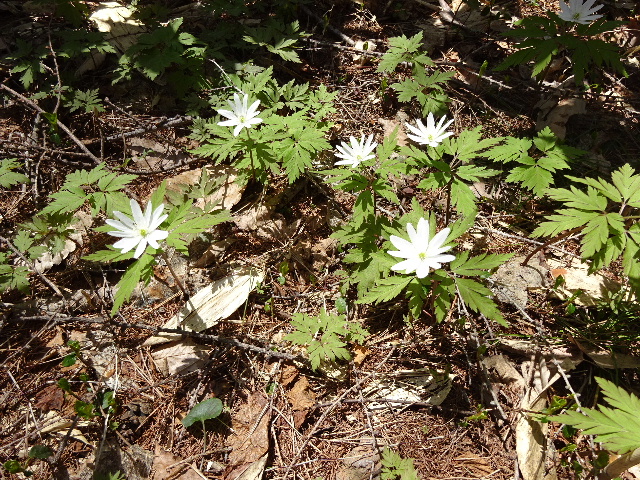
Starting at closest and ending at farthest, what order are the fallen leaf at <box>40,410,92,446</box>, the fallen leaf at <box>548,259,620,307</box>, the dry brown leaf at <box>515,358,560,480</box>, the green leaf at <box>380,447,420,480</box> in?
the green leaf at <box>380,447,420,480</box> → the dry brown leaf at <box>515,358,560,480</box> → the fallen leaf at <box>40,410,92,446</box> → the fallen leaf at <box>548,259,620,307</box>

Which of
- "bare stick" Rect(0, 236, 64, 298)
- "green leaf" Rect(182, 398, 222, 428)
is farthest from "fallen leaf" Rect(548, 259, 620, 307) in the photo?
"bare stick" Rect(0, 236, 64, 298)

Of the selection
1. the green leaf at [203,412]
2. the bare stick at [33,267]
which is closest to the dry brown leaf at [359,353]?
the green leaf at [203,412]

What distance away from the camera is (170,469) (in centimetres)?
234

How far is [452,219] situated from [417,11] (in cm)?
289

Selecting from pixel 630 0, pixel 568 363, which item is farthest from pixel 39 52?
pixel 630 0

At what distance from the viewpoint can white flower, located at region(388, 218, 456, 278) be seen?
7.39ft

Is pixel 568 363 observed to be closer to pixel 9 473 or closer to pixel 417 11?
pixel 9 473

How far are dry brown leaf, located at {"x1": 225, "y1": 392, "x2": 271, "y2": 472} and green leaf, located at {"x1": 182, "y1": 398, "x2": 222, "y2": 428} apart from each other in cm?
17

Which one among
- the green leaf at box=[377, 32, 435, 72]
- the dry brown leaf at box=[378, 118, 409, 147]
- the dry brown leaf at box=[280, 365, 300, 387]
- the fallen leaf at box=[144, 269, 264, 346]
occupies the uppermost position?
the green leaf at box=[377, 32, 435, 72]

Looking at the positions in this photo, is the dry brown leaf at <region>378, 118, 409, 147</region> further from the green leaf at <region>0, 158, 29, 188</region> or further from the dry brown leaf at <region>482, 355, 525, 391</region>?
the green leaf at <region>0, 158, 29, 188</region>

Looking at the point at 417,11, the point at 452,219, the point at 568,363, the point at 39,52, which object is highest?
the point at 417,11

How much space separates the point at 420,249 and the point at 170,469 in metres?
1.85

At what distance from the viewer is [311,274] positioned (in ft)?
10.3

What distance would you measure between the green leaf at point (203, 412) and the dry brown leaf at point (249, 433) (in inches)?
6.6
